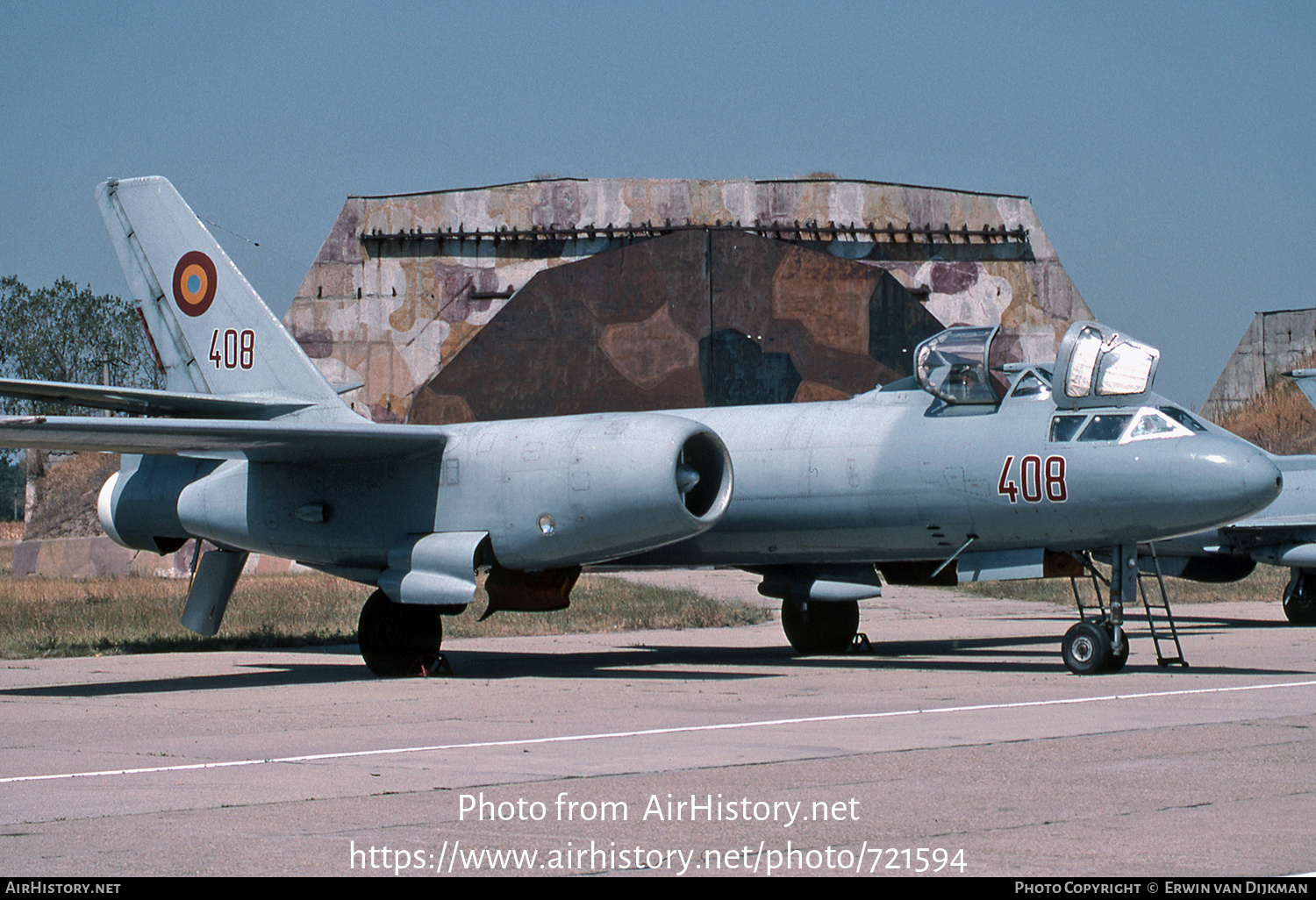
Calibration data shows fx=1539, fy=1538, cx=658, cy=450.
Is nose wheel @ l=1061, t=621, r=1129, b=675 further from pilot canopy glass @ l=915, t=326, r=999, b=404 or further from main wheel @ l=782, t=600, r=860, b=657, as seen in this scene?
main wheel @ l=782, t=600, r=860, b=657

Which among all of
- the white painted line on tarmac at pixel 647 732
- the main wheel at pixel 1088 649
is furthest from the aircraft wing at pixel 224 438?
the main wheel at pixel 1088 649

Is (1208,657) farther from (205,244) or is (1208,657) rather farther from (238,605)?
(238,605)

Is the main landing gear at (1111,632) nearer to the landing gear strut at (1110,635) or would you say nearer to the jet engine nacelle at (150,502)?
the landing gear strut at (1110,635)

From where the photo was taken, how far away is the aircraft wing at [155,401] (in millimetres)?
14062

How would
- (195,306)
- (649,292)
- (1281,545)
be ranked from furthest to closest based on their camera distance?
(649,292) → (1281,545) → (195,306)

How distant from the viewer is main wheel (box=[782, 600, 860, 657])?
1770 centimetres

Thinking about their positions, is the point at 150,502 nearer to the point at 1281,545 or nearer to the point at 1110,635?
the point at 1110,635

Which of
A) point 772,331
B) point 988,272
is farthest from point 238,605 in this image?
point 988,272

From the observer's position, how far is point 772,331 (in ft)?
125

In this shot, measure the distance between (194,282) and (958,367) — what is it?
8.64m

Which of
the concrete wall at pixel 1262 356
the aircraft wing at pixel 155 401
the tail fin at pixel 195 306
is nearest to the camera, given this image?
the aircraft wing at pixel 155 401

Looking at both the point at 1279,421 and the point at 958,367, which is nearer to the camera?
the point at 958,367

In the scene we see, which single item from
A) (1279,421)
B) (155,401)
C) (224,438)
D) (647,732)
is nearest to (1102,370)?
(647,732)

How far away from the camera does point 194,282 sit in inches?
687
